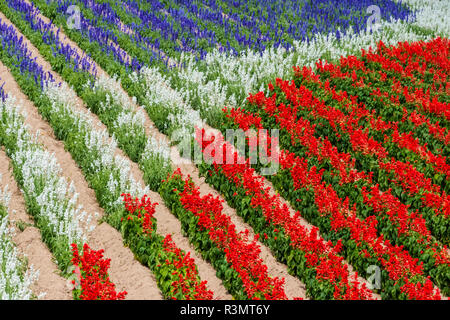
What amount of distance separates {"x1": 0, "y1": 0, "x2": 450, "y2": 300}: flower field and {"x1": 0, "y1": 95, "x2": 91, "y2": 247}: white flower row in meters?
0.04

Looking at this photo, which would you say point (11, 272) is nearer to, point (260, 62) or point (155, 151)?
point (155, 151)

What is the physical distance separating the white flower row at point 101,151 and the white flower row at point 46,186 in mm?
A: 576

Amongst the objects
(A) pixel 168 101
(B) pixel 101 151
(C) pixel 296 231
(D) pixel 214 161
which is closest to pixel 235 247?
(C) pixel 296 231

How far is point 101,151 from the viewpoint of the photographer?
8297 millimetres

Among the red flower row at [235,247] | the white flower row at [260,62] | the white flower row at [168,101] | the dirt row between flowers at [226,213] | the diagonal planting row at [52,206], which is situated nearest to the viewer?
the diagonal planting row at [52,206]

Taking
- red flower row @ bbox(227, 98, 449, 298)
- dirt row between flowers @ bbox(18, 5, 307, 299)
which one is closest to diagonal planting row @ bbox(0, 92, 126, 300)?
dirt row between flowers @ bbox(18, 5, 307, 299)

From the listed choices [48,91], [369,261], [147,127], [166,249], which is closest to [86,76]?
[48,91]

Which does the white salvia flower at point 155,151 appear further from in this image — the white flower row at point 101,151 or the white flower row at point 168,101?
the white flower row at point 168,101

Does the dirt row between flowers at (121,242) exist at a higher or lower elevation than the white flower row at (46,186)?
lower

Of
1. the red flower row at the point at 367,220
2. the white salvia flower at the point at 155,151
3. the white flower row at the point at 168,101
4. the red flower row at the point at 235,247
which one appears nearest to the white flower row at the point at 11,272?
the red flower row at the point at 235,247

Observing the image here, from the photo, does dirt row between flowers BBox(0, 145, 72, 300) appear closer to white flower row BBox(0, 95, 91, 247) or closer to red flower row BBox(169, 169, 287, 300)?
white flower row BBox(0, 95, 91, 247)

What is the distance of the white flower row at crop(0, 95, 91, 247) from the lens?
6.59m

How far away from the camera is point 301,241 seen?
6750mm

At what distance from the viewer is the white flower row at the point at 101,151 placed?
7.47m
